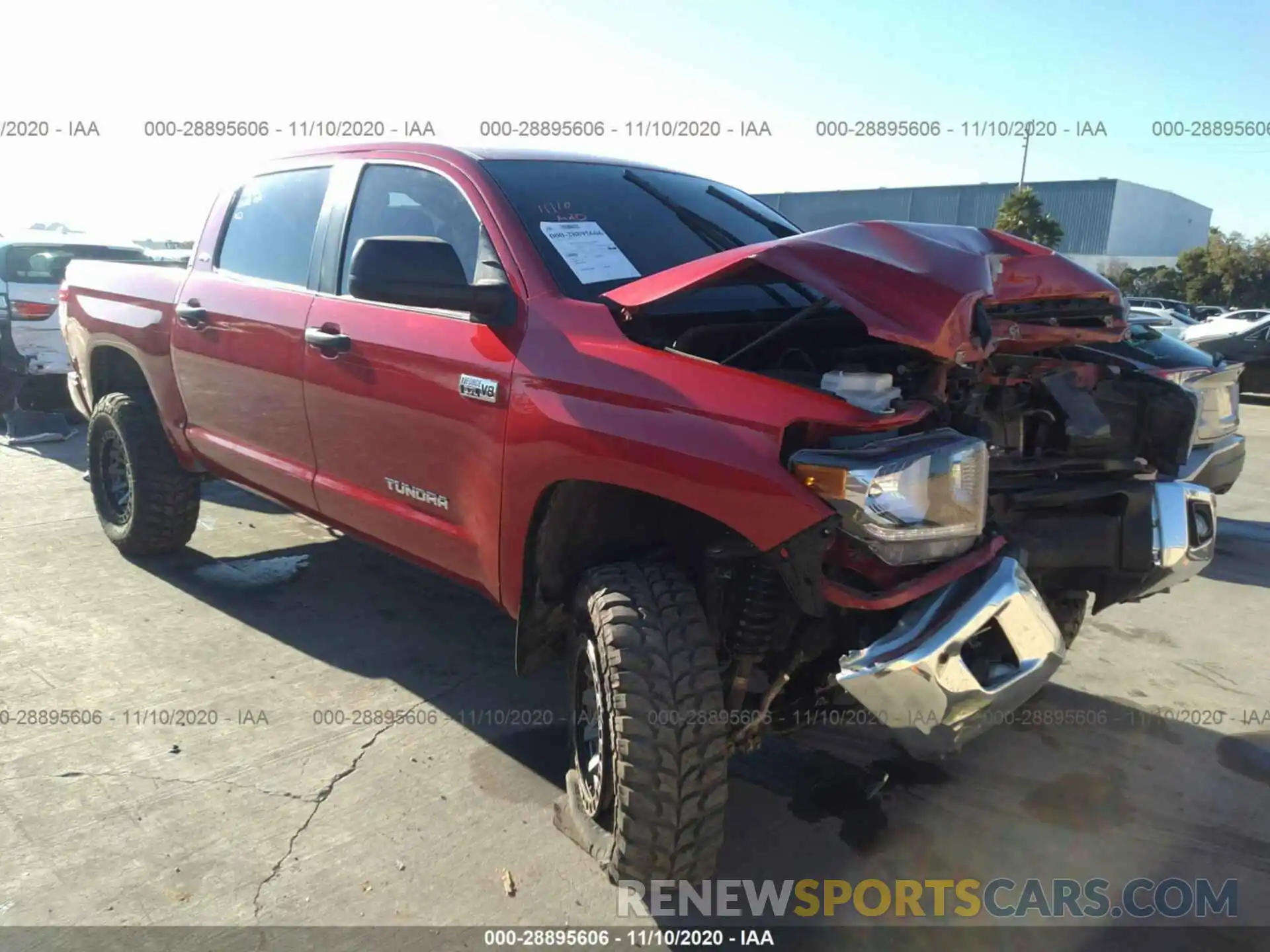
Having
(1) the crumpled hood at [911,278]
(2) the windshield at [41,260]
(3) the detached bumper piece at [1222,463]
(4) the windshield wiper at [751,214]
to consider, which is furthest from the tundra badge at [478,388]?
(2) the windshield at [41,260]

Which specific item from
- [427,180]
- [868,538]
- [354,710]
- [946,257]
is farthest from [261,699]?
[946,257]

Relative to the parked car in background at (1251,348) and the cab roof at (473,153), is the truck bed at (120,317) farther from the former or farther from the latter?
the parked car in background at (1251,348)

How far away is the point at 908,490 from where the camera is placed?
6.66ft

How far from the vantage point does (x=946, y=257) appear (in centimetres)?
226

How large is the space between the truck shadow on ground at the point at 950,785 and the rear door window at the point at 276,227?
5.23 feet

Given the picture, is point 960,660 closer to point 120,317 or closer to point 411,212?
point 411,212

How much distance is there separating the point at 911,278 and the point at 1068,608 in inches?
61.9

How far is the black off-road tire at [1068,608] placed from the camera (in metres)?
2.89

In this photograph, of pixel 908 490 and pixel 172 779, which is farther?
pixel 172 779

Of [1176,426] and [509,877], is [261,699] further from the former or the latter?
[1176,426]

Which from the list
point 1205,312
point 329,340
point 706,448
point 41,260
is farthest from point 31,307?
point 1205,312

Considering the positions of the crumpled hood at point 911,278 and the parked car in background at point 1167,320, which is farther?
the parked car in background at point 1167,320

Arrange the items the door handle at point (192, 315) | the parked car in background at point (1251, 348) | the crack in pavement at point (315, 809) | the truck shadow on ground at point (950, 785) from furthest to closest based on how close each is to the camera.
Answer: the parked car in background at point (1251, 348) → the door handle at point (192, 315) → the truck shadow on ground at point (950, 785) → the crack in pavement at point (315, 809)

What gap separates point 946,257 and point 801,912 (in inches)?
69.1
